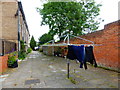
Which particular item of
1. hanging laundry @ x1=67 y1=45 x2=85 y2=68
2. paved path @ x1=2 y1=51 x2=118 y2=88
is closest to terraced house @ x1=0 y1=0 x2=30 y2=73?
paved path @ x1=2 y1=51 x2=118 y2=88

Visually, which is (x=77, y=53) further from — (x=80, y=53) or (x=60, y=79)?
(x=60, y=79)

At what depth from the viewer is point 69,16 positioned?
12055 mm

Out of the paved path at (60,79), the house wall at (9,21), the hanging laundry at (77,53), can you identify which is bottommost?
the paved path at (60,79)

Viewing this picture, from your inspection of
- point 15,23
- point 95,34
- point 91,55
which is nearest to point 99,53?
point 95,34

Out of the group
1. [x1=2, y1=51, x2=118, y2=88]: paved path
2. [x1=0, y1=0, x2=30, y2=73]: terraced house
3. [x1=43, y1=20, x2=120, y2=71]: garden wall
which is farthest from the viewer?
[x1=0, y1=0, x2=30, y2=73]: terraced house

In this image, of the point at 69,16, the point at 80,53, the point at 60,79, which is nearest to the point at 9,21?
the point at 69,16

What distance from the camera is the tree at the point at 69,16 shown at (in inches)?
486

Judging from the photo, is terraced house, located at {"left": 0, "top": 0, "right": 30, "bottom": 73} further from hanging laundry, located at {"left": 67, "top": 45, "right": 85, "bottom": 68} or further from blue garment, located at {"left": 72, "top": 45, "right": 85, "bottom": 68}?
blue garment, located at {"left": 72, "top": 45, "right": 85, "bottom": 68}

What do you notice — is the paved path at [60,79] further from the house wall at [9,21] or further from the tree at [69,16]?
the tree at [69,16]

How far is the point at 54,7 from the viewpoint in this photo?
12750mm

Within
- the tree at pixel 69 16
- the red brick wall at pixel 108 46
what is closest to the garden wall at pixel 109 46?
the red brick wall at pixel 108 46

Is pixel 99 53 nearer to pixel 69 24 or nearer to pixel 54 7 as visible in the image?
pixel 69 24

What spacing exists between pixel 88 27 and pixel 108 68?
9.45 meters

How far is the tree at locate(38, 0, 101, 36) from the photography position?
1234 centimetres
